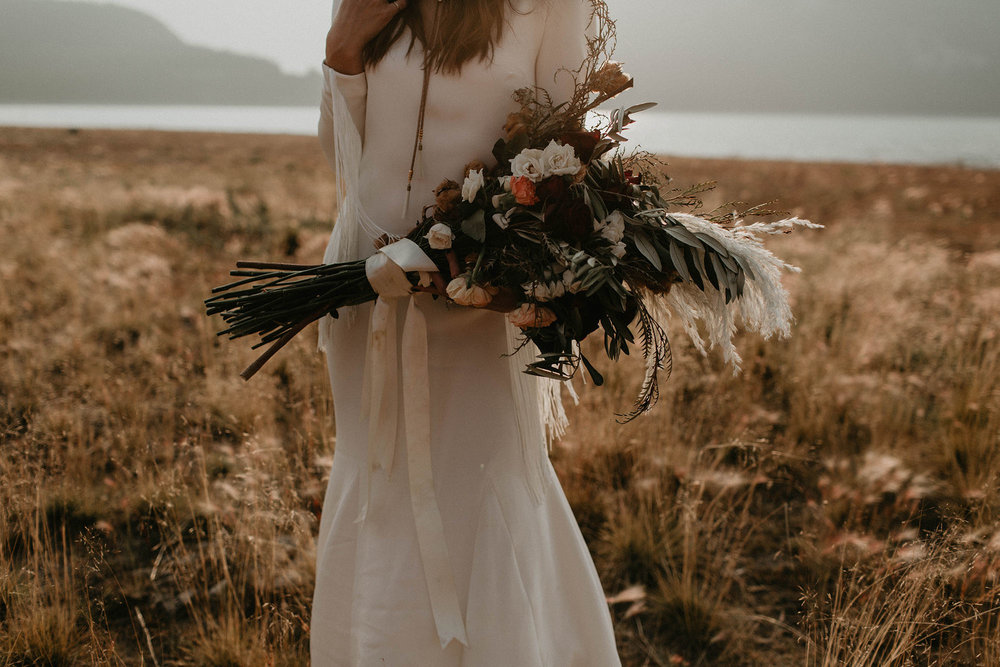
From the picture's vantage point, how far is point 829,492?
339 centimetres

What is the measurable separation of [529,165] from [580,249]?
212 mm

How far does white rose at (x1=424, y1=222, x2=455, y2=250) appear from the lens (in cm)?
149

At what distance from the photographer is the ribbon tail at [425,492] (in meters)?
1.70

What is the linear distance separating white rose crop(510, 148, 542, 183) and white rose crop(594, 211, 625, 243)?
0.17 m

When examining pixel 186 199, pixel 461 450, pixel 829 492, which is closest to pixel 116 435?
pixel 461 450

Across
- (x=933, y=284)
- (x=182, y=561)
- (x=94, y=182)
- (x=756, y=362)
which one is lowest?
(x=182, y=561)

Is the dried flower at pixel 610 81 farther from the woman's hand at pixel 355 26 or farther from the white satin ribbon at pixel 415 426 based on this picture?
the white satin ribbon at pixel 415 426

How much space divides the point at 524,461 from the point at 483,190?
75 centimetres

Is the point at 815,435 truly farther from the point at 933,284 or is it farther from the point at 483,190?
the point at 933,284

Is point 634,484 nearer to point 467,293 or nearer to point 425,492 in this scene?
point 425,492

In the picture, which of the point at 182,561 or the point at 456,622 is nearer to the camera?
the point at 456,622

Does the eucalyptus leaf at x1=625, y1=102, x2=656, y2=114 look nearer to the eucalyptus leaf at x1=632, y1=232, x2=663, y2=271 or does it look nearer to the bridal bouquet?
the bridal bouquet


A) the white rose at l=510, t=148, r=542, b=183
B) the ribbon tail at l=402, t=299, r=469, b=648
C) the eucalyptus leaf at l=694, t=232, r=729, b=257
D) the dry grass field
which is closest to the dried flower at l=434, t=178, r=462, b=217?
the white rose at l=510, t=148, r=542, b=183

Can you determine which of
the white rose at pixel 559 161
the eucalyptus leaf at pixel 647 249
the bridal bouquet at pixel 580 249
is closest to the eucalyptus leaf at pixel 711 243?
the bridal bouquet at pixel 580 249
